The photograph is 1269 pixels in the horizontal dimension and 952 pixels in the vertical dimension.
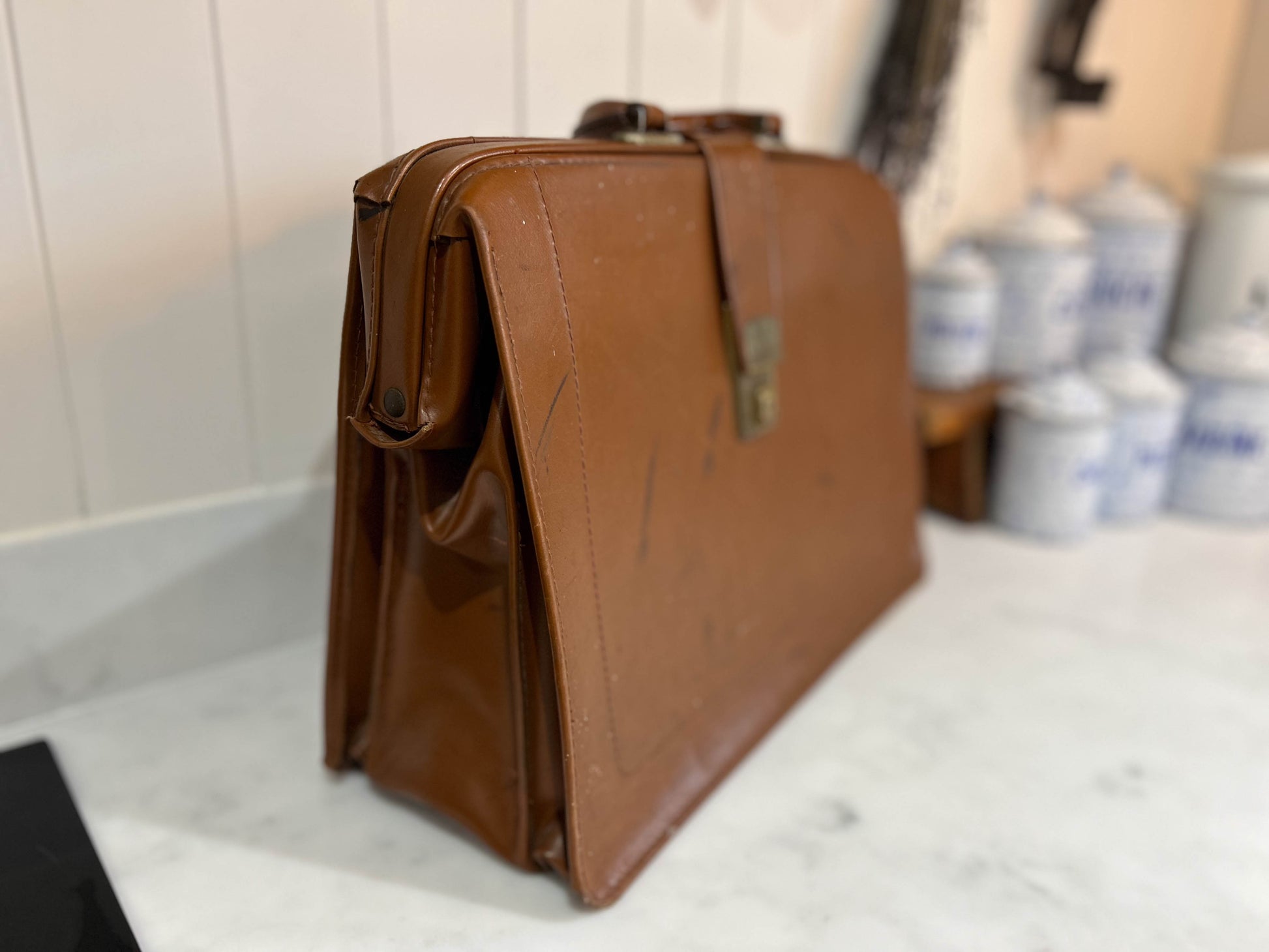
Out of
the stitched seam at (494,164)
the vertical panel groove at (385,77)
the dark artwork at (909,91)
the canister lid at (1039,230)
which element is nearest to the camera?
the stitched seam at (494,164)

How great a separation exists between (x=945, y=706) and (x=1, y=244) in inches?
24.7

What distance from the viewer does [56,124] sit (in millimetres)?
528

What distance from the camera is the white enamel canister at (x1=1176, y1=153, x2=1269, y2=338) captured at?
109 cm

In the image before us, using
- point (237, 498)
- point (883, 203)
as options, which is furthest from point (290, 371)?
point (883, 203)

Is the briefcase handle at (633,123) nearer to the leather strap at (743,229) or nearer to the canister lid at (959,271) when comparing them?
the leather strap at (743,229)

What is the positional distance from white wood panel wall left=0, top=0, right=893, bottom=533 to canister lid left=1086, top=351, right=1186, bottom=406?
0.59 m

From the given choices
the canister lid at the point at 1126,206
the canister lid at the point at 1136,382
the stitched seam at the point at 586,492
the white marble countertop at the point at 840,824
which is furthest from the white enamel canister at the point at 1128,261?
the stitched seam at the point at 586,492

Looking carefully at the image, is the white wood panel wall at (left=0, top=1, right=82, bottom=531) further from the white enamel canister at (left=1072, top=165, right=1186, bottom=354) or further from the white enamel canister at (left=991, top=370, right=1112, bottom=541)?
the white enamel canister at (left=1072, top=165, right=1186, bottom=354)

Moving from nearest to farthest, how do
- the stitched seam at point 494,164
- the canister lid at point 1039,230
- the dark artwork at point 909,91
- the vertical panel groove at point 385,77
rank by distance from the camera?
the stitched seam at point 494,164
the vertical panel groove at point 385,77
the dark artwork at point 909,91
the canister lid at point 1039,230

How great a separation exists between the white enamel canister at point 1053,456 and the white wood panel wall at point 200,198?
51cm

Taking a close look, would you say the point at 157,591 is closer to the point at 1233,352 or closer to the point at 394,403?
the point at 394,403

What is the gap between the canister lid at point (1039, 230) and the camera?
1.01 m

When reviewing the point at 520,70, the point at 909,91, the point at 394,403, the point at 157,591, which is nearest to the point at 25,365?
the point at 157,591

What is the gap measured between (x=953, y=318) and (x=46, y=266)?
2.49ft
